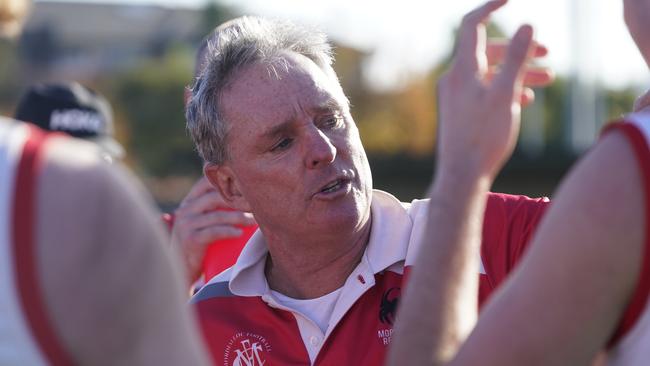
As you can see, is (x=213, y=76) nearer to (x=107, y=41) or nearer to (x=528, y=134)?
(x=528, y=134)

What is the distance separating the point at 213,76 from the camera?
3391 mm

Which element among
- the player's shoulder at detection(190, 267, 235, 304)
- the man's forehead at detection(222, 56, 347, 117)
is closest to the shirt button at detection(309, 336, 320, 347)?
the player's shoulder at detection(190, 267, 235, 304)

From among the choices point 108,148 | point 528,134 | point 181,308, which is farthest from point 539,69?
point 528,134

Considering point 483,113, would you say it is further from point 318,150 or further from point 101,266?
point 318,150

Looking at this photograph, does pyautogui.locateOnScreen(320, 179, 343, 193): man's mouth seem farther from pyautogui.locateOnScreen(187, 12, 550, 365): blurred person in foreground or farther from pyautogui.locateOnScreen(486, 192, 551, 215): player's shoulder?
pyautogui.locateOnScreen(486, 192, 551, 215): player's shoulder

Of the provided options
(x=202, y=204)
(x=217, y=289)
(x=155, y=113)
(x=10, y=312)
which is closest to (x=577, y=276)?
(x=10, y=312)

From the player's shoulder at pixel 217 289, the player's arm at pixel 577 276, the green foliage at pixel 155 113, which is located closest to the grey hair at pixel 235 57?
the player's shoulder at pixel 217 289

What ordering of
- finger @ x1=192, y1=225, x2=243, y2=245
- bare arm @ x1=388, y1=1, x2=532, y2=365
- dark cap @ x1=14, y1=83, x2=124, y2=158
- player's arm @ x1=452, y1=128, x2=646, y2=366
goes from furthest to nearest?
dark cap @ x1=14, y1=83, x2=124, y2=158
finger @ x1=192, y1=225, x2=243, y2=245
bare arm @ x1=388, y1=1, x2=532, y2=365
player's arm @ x1=452, y1=128, x2=646, y2=366

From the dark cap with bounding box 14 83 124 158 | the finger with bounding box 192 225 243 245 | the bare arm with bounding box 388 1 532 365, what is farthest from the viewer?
the dark cap with bounding box 14 83 124 158

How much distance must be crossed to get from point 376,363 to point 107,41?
7670cm

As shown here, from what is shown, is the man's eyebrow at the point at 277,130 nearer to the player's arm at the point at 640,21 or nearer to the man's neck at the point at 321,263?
the man's neck at the point at 321,263

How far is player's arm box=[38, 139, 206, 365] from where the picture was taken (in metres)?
1.52

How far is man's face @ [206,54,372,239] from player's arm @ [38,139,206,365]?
158cm

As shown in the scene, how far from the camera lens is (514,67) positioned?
193 centimetres
